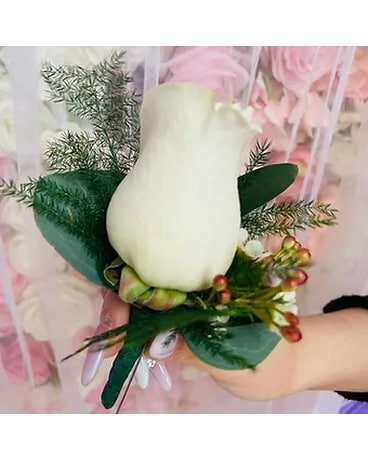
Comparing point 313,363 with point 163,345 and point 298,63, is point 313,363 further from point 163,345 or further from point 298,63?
point 298,63

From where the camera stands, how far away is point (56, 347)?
3.78 ft

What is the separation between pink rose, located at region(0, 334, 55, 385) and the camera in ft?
3.78

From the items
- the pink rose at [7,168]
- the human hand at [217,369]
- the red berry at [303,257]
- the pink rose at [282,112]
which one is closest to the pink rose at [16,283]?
the pink rose at [7,168]

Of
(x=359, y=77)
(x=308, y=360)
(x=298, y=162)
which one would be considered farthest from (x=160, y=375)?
(x=359, y=77)

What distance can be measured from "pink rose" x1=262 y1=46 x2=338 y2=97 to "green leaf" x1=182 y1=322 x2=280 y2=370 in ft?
1.44

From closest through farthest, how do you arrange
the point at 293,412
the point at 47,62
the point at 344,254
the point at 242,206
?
the point at 242,206, the point at 47,62, the point at 344,254, the point at 293,412

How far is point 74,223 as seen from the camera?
0.76 m

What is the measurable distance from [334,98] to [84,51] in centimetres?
35

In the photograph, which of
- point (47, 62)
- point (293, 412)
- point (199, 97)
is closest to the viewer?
point (199, 97)

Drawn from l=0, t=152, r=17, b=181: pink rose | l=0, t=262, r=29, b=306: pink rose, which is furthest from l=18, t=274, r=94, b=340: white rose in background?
l=0, t=152, r=17, b=181: pink rose

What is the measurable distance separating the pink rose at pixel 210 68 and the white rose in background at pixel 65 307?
0.33 metres

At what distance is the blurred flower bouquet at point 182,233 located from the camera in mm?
671

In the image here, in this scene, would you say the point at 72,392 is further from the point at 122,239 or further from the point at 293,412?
Result: the point at 122,239
